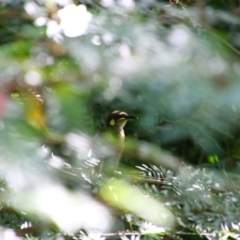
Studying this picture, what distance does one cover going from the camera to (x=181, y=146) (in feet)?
5.94

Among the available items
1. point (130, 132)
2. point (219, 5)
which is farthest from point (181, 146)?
point (219, 5)

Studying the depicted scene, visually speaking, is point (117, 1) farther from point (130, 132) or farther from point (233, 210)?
point (130, 132)

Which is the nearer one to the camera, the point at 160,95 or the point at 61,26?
the point at 160,95

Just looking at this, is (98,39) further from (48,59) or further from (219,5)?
(219,5)

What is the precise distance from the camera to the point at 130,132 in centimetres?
177

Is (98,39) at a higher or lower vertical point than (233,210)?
higher

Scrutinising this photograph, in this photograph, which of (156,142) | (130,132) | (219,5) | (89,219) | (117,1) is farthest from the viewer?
(130,132)

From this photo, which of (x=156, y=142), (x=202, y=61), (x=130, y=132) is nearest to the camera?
(x=202, y=61)

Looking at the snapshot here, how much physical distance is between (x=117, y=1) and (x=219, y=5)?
55cm

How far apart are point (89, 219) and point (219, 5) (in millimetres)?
910

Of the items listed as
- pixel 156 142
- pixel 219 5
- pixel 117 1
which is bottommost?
pixel 156 142

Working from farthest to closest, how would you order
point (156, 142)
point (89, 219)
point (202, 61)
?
point (156, 142) < point (202, 61) < point (89, 219)

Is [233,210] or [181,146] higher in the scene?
[233,210]

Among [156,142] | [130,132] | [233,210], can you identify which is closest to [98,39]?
[233,210]
